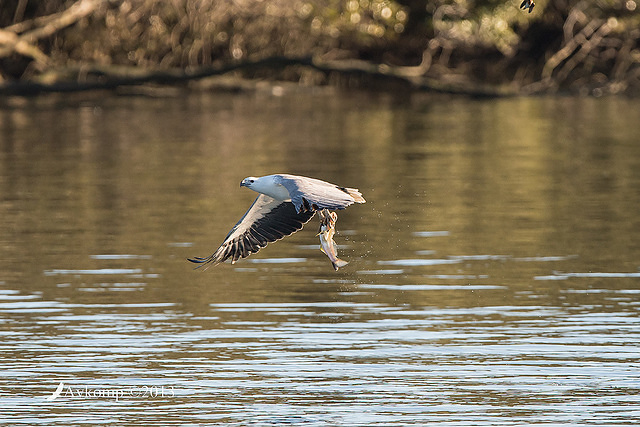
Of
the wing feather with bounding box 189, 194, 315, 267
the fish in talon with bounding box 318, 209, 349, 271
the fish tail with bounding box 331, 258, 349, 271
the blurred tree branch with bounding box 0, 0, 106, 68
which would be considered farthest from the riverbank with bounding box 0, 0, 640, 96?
the fish tail with bounding box 331, 258, 349, 271

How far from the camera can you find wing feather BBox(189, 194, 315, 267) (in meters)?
9.85

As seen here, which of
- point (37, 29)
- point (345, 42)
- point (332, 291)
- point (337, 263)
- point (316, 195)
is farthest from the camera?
point (345, 42)

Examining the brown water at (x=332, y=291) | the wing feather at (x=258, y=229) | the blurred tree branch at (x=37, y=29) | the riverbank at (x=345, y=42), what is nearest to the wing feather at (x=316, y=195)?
the wing feather at (x=258, y=229)

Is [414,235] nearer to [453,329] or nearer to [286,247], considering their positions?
[286,247]

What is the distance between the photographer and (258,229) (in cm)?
998

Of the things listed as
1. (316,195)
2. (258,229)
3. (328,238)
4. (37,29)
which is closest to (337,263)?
(328,238)

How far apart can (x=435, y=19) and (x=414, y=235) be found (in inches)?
895

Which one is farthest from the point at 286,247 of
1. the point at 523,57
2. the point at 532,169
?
the point at 523,57

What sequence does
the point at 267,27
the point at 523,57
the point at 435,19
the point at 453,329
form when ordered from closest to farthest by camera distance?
the point at 453,329, the point at 435,19, the point at 267,27, the point at 523,57

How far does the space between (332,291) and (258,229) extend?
2.51m

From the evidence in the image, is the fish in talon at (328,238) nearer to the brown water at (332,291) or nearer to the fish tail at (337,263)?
the fish tail at (337,263)

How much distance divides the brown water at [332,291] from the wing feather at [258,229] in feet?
2.35

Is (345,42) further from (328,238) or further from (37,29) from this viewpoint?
(328,238)

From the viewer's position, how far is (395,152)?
25078 millimetres
